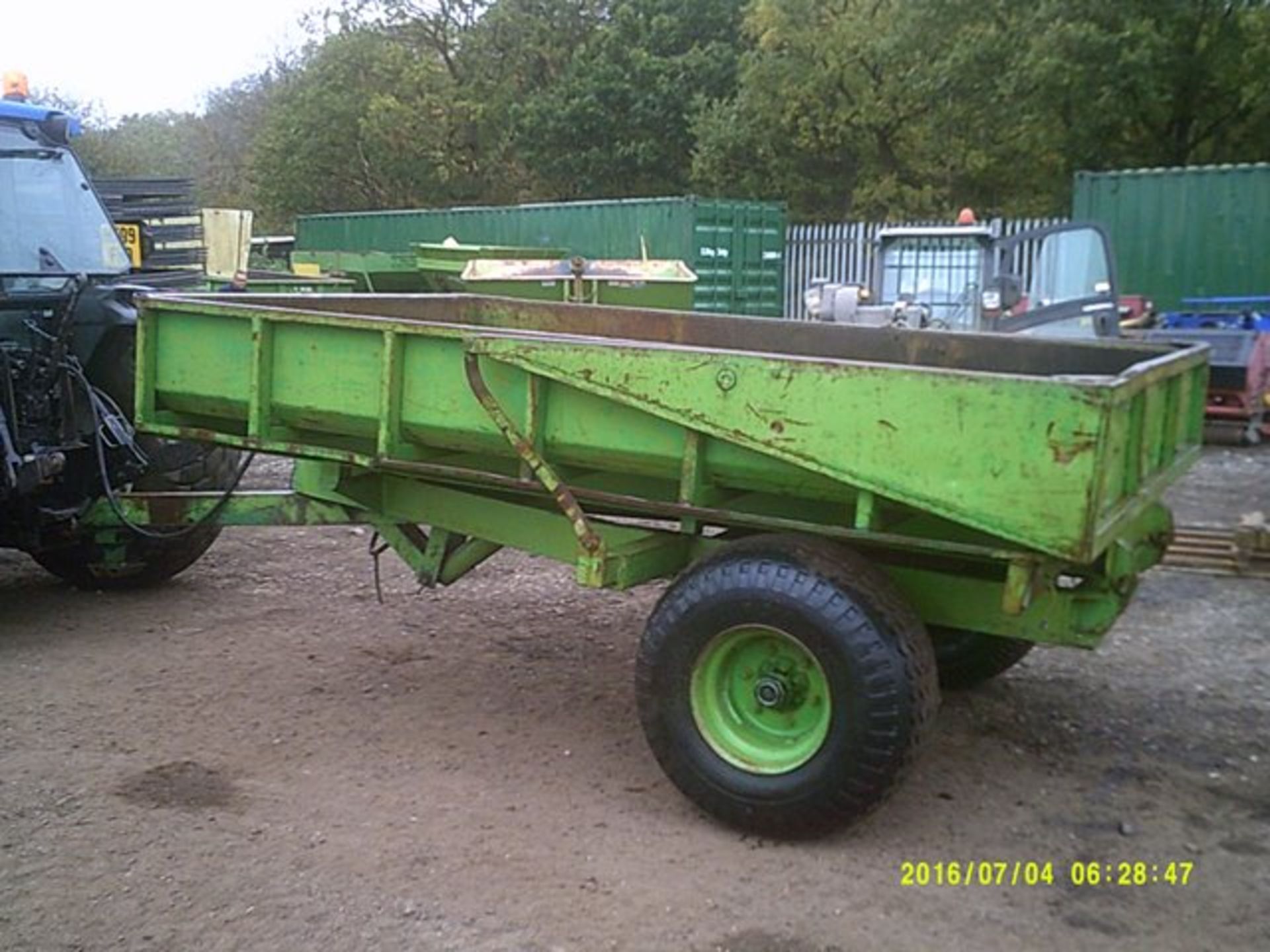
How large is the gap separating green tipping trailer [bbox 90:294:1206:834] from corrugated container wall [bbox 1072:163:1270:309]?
429 inches

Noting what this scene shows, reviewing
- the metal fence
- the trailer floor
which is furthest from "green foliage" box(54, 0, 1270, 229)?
the trailer floor

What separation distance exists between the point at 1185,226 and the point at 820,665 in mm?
12812

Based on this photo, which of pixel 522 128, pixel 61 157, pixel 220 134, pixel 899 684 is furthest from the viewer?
pixel 220 134

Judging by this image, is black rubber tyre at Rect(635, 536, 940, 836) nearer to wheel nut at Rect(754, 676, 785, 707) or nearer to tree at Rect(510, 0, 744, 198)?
wheel nut at Rect(754, 676, 785, 707)

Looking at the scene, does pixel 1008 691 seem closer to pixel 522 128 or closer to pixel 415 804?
pixel 415 804

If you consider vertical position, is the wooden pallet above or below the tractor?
below

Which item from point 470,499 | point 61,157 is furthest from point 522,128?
point 470,499

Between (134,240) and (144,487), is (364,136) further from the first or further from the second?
(144,487)

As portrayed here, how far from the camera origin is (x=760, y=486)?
423 centimetres

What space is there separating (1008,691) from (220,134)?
46.5 meters

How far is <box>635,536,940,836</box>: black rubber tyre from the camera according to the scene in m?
3.90

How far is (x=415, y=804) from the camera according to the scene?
4.41 meters

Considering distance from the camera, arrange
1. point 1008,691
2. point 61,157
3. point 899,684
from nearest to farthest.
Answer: point 899,684 → point 1008,691 → point 61,157
